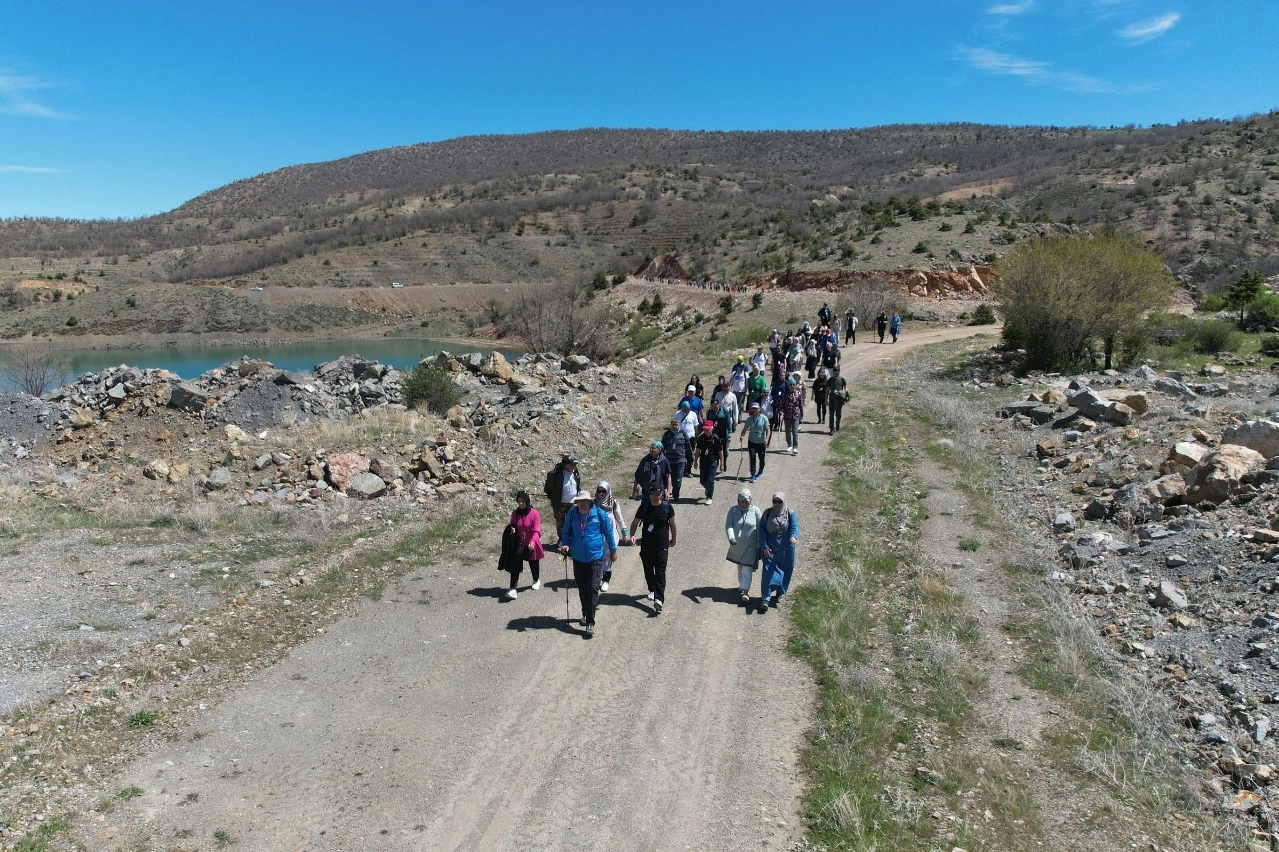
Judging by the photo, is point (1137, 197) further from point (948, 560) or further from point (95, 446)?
point (95, 446)

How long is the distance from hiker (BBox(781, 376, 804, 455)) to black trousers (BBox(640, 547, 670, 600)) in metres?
7.25

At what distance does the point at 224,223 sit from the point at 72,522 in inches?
5071

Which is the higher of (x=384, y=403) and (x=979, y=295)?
(x=979, y=295)

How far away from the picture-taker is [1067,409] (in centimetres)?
1836

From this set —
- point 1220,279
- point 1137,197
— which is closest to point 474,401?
point 1220,279

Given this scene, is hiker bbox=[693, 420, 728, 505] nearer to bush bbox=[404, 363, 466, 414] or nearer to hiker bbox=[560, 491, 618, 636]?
hiker bbox=[560, 491, 618, 636]

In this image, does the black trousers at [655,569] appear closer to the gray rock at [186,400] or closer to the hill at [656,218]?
the gray rock at [186,400]

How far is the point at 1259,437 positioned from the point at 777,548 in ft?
27.3

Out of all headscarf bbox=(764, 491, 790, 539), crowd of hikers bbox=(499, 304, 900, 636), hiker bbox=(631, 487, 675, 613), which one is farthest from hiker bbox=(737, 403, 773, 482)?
hiker bbox=(631, 487, 675, 613)

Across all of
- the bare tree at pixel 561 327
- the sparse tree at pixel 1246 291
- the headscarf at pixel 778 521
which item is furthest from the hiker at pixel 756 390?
the sparse tree at pixel 1246 291

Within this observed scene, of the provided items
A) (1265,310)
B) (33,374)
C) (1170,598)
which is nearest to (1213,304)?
(1265,310)

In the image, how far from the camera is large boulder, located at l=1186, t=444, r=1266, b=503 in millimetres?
10778

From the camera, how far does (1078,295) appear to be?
25.3 m

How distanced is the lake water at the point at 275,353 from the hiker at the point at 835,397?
1401 inches
